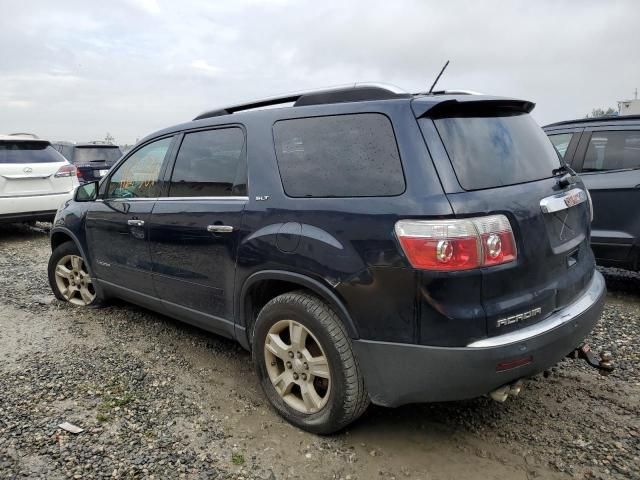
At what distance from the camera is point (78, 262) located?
15.4ft

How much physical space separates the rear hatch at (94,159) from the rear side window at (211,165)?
340 inches

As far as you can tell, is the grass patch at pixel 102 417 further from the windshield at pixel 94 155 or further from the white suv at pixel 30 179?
the windshield at pixel 94 155

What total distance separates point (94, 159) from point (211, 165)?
995 cm

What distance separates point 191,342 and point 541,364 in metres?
2.66

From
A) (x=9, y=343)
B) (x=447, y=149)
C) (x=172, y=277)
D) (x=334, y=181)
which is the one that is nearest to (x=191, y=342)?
(x=172, y=277)

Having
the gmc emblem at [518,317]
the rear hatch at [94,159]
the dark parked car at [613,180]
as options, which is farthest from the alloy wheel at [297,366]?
the rear hatch at [94,159]

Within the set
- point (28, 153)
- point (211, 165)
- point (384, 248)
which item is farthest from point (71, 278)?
point (28, 153)

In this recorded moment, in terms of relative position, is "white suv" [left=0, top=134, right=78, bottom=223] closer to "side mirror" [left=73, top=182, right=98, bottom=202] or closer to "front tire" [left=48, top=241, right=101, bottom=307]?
"front tire" [left=48, top=241, right=101, bottom=307]

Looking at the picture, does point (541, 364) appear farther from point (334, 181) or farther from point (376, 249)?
point (334, 181)

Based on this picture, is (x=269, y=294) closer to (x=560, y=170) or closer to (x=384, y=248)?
(x=384, y=248)

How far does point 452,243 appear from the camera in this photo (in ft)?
6.99

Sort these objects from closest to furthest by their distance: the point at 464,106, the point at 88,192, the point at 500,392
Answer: the point at 500,392 < the point at 464,106 < the point at 88,192

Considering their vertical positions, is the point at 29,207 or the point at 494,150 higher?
the point at 494,150

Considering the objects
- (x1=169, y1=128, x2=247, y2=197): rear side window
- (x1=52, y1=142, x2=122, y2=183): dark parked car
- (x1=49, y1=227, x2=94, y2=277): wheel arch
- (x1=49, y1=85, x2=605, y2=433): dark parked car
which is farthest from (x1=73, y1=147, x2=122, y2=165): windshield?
(x1=49, y1=85, x2=605, y2=433): dark parked car
